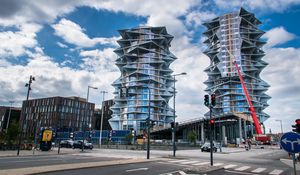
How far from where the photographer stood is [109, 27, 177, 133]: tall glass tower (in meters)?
124

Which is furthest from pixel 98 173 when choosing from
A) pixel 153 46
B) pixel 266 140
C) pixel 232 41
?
pixel 232 41

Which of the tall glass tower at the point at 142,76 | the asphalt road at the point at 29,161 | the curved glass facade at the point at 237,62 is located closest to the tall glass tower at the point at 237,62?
the curved glass facade at the point at 237,62

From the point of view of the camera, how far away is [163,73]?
137250 millimetres

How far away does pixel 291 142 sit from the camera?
26.8 ft

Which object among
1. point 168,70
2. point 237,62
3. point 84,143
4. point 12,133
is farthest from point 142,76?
point 12,133

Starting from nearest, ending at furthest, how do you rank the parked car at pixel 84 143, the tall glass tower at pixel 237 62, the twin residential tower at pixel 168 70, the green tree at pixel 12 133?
the green tree at pixel 12 133
the parked car at pixel 84 143
the twin residential tower at pixel 168 70
the tall glass tower at pixel 237 62

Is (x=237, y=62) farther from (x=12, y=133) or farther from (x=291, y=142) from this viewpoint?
(x=291, y=142)

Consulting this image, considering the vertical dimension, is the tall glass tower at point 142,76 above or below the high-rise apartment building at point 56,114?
above

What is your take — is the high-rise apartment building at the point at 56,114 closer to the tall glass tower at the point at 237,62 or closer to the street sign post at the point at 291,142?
the tall glass tower at the point at 237,62

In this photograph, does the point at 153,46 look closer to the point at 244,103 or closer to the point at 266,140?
the point at 244,103

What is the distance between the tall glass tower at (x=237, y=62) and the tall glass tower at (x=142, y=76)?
2794 cm

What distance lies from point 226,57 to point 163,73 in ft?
127

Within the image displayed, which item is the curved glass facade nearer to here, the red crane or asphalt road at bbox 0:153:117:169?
the red crane

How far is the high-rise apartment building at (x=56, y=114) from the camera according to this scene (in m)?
121
